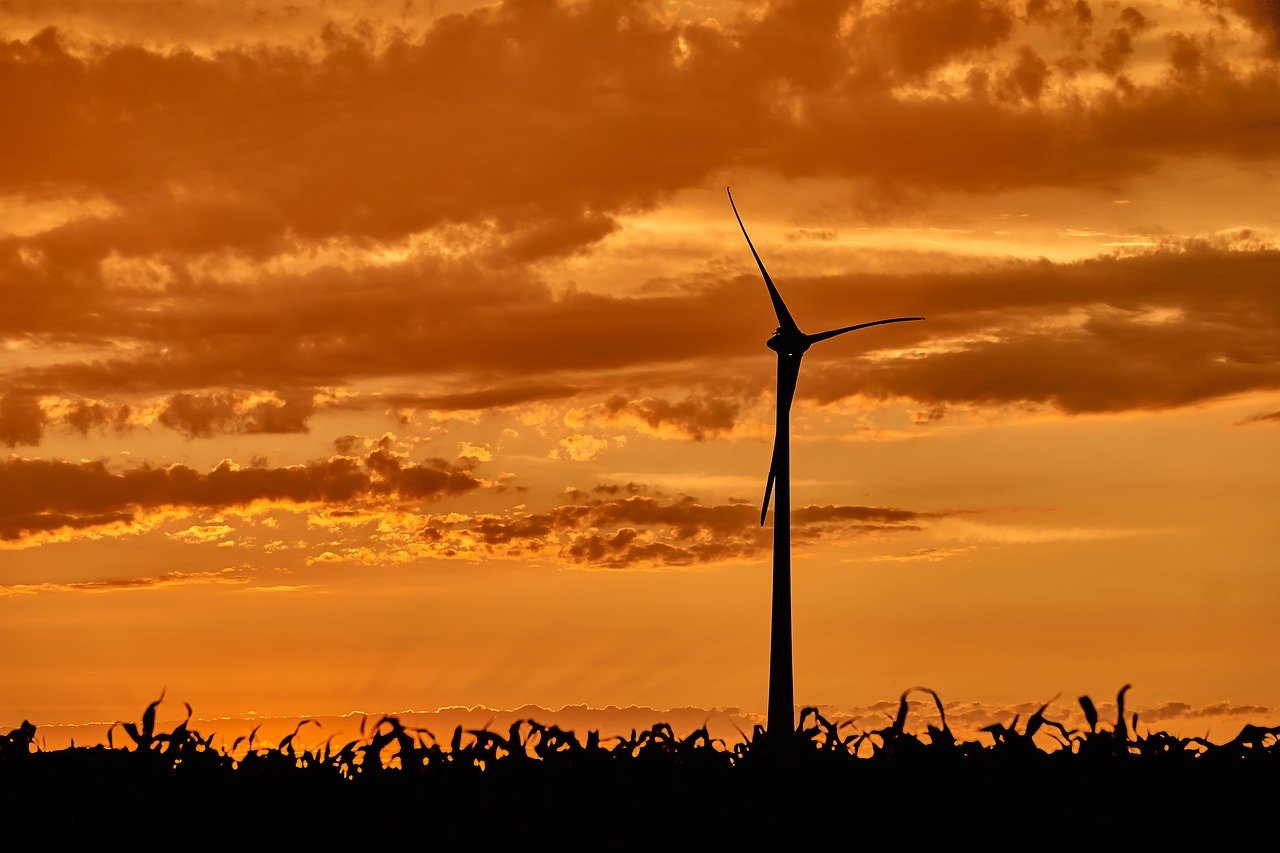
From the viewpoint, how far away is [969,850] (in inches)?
386

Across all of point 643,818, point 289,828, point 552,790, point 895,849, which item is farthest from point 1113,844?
point 289,828

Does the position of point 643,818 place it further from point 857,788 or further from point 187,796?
point 187,796

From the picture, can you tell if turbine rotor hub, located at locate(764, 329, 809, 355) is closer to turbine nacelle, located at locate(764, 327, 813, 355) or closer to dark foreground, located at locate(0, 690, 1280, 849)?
turbine nacelle, located at locate(764, 327, 813, 355)

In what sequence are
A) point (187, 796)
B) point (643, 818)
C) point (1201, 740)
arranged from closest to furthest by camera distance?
point (643, 818)
point (187, 796)
point (1201, 740)

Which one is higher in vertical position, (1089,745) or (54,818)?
(1089,745)

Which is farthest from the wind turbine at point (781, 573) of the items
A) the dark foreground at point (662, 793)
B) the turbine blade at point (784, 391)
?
the dark foreground at point (662, 793)

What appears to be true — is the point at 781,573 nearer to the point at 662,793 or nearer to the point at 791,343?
the point at 791,343

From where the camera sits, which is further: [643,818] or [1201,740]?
[1201,740]

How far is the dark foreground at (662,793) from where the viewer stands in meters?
9.70

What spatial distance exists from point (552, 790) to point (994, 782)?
313 cm

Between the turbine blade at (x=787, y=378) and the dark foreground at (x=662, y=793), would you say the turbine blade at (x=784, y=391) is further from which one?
the dark foreground at (x=662, y=793)

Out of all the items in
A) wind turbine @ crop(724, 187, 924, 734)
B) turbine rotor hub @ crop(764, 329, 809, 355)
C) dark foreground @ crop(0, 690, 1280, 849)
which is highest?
turbine rotor hub @ crop(764, 329, 809, 355)

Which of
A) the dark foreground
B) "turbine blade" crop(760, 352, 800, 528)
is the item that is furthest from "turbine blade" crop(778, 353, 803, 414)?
the dark foreground

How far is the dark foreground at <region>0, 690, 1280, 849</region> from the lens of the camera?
382 inches
